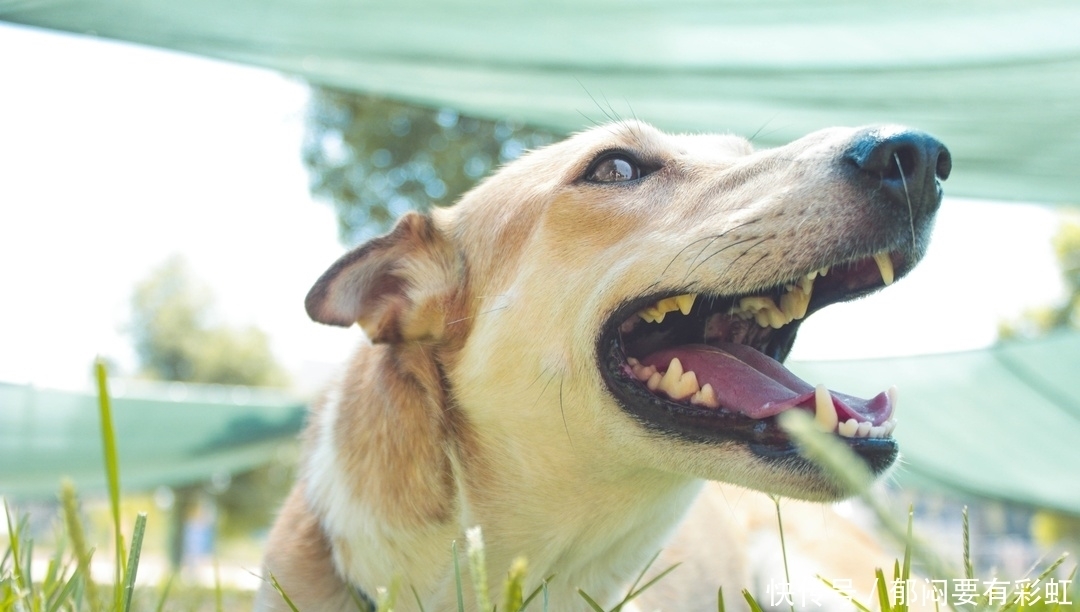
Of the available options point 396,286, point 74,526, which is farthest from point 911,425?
point 74,526

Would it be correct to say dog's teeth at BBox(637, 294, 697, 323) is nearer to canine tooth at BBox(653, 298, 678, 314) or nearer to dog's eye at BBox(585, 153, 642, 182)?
canine tooth at BBox(653, 298, 678, 314)

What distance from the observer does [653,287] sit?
6.70 feet

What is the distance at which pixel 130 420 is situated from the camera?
6844 millimetres

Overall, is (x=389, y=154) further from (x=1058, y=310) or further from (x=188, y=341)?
(x=188, y=341)

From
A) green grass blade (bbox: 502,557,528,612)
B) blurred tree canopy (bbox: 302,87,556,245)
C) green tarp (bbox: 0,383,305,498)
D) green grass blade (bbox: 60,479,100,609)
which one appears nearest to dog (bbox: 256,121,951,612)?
green grass blade (bbox: 502,557,528,612)

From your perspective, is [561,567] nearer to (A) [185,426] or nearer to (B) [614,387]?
(B) [614,387]

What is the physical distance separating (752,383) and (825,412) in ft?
0.77

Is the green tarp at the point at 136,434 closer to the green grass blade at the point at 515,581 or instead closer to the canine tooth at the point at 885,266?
the canine tooth at the point at 885,266

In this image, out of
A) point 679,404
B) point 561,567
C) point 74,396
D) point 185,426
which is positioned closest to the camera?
point 679,404

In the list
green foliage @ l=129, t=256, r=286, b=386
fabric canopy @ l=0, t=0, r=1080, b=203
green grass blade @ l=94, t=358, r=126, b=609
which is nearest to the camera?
green grass blade @ l=94, t=358, r=126, b=609

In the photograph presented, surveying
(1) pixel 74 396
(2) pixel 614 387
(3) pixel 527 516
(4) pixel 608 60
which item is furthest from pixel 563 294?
(1) pixel 74 396

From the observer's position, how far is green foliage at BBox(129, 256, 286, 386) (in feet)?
98.1

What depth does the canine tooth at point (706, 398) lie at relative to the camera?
1928 millimetres

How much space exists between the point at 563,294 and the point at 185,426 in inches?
233
